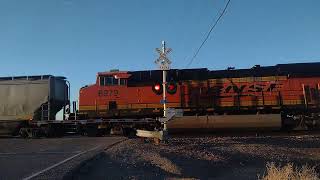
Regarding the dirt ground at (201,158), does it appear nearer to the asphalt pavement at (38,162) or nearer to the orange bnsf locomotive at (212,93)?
the asphalt pavement at (38,162)

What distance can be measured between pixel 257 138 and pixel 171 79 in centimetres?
634

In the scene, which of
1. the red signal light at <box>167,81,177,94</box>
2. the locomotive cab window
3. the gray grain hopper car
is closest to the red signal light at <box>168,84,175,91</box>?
the red signal light at <box>167,81,177,94</box>

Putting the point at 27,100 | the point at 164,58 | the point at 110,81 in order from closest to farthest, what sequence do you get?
1. the point at 164,58
2. the point at 110,81
3. the point at 27,100

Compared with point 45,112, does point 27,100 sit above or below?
above

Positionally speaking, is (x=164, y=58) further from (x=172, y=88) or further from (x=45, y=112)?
(x=45, y=112)

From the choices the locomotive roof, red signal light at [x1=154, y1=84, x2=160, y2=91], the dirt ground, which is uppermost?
the locomotive roof

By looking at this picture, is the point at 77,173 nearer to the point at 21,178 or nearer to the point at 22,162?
the point at 21,178

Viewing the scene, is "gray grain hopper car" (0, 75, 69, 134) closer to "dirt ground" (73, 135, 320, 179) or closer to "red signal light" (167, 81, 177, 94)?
"red signal light" (167, 81, 177, 94)

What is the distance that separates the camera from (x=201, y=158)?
653 inches

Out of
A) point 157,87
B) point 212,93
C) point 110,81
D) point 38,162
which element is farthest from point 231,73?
point 38,162

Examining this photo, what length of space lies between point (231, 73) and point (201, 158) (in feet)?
37.6

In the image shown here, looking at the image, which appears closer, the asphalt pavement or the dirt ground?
the asphalt pavement

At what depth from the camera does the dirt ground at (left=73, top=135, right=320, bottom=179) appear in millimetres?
13406

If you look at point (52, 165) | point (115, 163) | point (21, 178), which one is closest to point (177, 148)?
point (115, 163)
